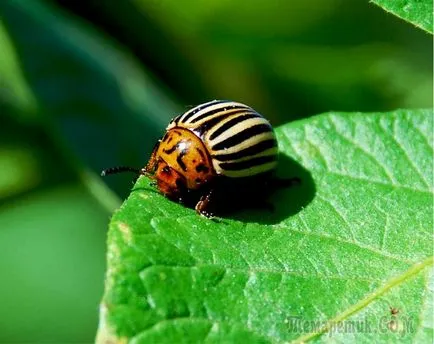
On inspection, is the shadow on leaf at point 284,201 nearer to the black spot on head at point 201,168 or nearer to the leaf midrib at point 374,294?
the black spot on head at point 201,168

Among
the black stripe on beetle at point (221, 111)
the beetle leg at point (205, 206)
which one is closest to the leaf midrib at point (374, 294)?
the beetle leg at point (205, 206)

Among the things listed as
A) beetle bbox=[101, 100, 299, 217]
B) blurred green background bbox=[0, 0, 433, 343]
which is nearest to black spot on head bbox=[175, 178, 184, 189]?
beetle bbox=[101, 100, 299, 217]

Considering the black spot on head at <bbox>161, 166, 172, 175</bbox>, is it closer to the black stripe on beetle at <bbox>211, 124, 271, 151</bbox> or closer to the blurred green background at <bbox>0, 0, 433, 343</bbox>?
the black stripe on beetle at <bbox>211, 124, 271, 151</bbox>

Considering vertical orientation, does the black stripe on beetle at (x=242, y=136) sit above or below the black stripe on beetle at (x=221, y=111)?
below

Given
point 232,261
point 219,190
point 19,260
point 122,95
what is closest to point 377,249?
point 232,261

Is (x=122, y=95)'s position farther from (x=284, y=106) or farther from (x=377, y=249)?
(x=377, y=249)
